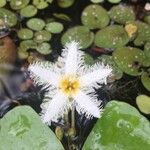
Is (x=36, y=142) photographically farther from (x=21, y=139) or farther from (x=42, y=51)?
(x=42, y=51)

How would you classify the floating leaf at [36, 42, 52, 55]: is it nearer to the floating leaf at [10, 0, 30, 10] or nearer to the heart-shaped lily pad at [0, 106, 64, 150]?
the floating leaf at [10, 0, 30, 10]

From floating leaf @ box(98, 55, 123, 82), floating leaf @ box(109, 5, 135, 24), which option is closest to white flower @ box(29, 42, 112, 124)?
floating leaf @ box(98, 55, 123, 82)

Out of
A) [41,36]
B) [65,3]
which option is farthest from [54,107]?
[65,3]

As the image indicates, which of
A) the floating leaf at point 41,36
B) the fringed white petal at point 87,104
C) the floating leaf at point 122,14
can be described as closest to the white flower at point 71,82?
the fringed white petal at point 87,104

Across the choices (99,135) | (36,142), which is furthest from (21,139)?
(99,135)

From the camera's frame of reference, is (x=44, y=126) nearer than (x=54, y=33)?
Yes

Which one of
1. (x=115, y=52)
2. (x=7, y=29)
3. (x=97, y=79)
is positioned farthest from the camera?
(x=7, y=29)
